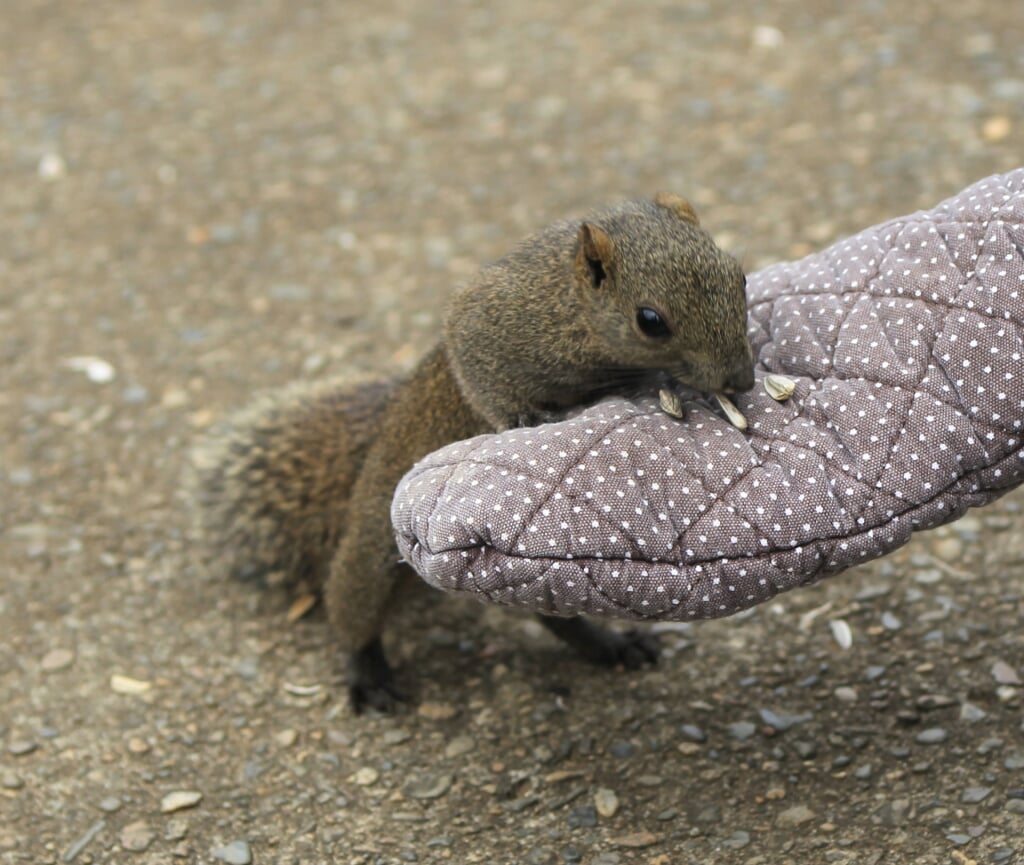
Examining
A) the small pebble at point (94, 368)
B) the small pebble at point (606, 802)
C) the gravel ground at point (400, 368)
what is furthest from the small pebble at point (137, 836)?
the small pebble at point (94, 368)

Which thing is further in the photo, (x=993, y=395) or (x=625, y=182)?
(x=625, y=182)

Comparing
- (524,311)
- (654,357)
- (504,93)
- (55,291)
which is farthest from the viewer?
(504,93)

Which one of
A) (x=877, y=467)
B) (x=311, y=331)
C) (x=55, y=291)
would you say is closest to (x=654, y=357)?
(x=877, y=467)

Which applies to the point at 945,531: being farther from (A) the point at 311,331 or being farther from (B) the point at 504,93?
(B) the point at 504,93

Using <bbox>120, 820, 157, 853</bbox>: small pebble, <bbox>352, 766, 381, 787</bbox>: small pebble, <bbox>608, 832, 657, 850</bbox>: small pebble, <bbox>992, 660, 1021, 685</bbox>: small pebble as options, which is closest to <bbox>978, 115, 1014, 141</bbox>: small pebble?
<bbox>992, 660, 1021, 685</bbox>: small pebble

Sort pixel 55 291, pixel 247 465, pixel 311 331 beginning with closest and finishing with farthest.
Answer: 1. pixel 247 465
2. pixel 311 331
3. pixel 55 291

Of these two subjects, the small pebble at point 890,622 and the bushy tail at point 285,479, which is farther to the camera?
the bushy tail at point 285,479

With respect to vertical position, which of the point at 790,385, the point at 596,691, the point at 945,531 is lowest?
the point at 596,691

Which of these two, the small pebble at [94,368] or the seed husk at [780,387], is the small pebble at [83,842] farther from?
the small pebble at [94,368]
